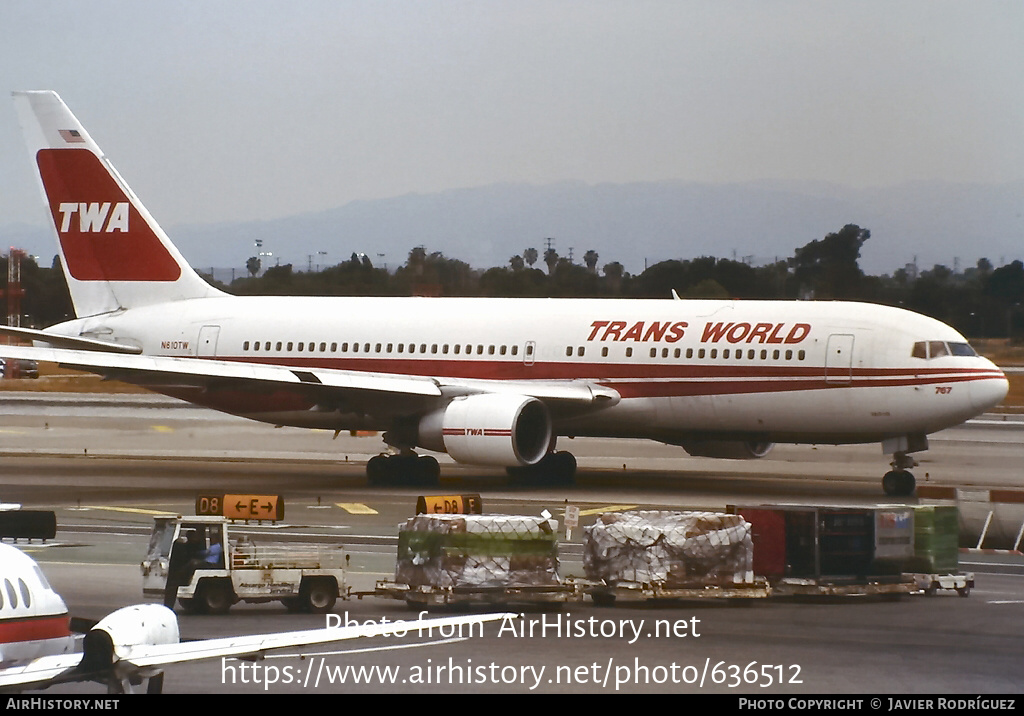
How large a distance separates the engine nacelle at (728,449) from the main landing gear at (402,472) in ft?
17.8

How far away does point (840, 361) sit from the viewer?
31.6 metres

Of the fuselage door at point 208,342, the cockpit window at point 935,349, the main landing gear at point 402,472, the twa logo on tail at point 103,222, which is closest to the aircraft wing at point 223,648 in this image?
the cockpit window at point 935,349

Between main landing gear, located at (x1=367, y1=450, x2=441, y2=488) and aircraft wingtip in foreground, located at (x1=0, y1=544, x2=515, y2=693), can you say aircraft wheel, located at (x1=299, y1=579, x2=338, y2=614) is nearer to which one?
aircraft wingtip in foreground, located at (x1=0, y1=544, x2=515, y2=693)

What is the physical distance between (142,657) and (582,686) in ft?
16.0

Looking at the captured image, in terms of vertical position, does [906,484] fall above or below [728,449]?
below

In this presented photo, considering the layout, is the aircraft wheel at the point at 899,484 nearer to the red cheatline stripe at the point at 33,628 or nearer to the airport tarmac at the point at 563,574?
the airport tarmac at the point at 563,574

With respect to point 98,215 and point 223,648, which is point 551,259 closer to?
point 98,215

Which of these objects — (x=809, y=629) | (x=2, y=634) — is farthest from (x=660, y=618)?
(x=2, y=634)

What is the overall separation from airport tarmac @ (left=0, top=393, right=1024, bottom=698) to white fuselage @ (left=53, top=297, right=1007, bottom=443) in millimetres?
1453

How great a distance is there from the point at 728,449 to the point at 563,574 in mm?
15069

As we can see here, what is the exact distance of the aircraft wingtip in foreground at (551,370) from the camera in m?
31.5

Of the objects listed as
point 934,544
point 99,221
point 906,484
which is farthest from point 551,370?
point 934,544

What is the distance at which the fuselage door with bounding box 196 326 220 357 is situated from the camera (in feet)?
125
